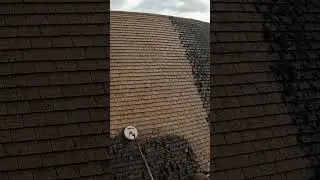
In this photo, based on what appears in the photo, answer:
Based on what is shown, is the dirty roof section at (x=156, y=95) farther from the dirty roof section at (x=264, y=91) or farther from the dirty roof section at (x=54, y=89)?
the dirty roof section at (x=54, y=89)

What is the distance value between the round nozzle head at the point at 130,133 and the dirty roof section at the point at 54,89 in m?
7.15

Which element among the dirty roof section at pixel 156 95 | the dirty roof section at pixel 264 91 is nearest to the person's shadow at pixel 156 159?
the dirty roof section at pixel 156 95

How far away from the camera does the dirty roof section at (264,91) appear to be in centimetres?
568

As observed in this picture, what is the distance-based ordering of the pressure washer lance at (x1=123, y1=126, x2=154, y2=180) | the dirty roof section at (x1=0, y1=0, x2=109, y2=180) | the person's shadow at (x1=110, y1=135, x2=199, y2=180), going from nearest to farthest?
the dirty roof section at (x1=0, y1=0, x2=109, y2=180) < the person's shadow at (x1=110, y1=135, x2=199, y2=180) < the pressure washer lance at (x1=123, y1=126, x2=154, y2=180)

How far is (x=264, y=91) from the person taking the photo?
601 cm

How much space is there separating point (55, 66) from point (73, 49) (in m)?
0.27

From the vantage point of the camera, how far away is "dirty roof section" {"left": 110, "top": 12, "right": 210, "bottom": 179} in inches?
496

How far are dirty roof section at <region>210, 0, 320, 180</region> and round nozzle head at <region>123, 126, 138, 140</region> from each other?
21.6ft

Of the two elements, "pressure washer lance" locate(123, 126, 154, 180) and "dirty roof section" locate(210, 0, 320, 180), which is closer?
"dirty roof section" locate(210, 0, 320, 180)

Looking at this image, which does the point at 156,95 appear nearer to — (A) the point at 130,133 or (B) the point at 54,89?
(A) the point at 130,133

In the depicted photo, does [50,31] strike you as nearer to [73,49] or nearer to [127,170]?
[73,49]

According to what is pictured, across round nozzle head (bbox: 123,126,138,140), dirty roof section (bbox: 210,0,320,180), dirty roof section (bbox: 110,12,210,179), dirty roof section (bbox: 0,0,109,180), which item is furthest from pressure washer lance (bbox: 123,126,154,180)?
dirty roof section (bbox: 0,0,109,180)

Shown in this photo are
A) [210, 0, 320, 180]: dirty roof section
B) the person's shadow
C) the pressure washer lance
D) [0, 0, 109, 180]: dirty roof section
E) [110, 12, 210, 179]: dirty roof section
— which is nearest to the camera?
[0, 0, 109, 180]: dirty roof section

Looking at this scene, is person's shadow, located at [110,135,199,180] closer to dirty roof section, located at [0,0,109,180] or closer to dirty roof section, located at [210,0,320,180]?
dirty roof section, located at [210,0,320,180]
